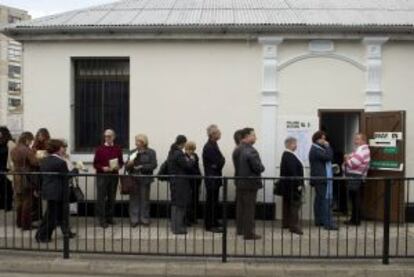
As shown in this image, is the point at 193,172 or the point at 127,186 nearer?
the point at 127,186

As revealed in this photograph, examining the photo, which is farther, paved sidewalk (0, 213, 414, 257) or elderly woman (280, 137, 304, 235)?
elderly woman (280, 137, 304, 235)

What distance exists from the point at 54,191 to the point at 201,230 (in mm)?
2615

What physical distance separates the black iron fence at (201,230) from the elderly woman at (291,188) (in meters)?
0.03

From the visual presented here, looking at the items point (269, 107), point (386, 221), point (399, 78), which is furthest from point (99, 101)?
point (386, 221)

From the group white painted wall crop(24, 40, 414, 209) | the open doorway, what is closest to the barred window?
white painted wall crop(24, 40, 414, 209)

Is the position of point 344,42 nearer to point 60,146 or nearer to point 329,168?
point 329,168

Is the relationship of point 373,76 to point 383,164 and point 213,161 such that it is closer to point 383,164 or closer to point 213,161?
point 383,164

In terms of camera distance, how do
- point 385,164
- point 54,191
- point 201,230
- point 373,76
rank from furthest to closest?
point 373,76
point 385,164
point 201,230
point 54,191

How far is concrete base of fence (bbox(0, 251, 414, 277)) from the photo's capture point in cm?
836

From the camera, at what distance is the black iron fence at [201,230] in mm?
8781

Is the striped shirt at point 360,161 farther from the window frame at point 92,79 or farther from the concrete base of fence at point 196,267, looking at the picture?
the window frame at point 92,79

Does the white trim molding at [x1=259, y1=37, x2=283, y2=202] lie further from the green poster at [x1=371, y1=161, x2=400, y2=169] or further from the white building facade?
the green poster at [x1=371, y1=161, x2=400, y2=169]

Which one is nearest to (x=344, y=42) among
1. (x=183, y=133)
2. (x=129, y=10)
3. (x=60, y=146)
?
(x=183, y=133)

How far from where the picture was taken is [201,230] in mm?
10531
